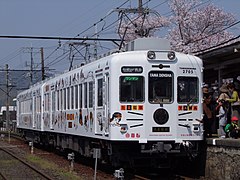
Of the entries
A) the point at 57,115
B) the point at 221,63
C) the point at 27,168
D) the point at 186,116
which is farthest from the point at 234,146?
the point at 57,115

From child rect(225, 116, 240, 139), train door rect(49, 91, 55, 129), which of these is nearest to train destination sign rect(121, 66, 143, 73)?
child rect(225, 116, 240, 139)

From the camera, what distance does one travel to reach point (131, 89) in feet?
46.6

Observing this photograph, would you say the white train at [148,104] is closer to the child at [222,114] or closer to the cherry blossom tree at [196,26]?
the child at [222,114]

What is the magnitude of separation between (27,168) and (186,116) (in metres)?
6.56

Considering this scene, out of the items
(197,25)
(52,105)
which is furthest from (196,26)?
(52,105)

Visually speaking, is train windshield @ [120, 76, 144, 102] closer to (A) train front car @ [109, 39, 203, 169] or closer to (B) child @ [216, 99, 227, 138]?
(A) train front car @ [109, 39, 203, 169]

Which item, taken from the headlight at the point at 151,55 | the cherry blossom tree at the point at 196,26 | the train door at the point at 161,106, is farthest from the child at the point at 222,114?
the cherry blossom tree at the point at 196,26

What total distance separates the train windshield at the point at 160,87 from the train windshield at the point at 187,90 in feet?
0.75

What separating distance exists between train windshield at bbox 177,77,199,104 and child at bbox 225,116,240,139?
1008 mm

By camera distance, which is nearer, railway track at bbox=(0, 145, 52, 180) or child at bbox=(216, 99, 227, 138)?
child at bbox=(216, 99, 227, 138)

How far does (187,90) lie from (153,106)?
1.00 meters

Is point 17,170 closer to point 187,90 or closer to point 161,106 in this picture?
point 161,106

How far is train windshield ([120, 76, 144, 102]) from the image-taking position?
14172 mm

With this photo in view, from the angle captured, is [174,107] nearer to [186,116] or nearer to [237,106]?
[186,116]
